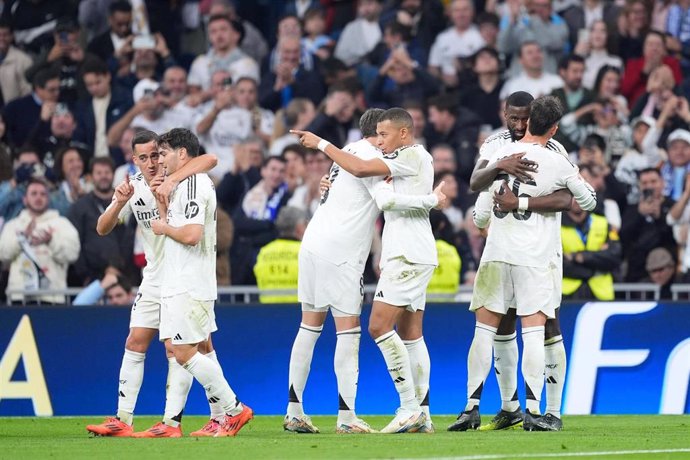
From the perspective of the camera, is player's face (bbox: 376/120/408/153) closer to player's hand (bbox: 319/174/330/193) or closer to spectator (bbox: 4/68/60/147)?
player's hand (bbox: 319/174/330/193)

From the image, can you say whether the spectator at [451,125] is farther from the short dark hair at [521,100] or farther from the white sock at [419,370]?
the white sock at [419,370]

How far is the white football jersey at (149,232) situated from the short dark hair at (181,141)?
599 mm

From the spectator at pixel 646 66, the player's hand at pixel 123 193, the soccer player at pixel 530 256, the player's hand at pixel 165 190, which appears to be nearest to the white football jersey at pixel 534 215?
the soccer player at pixel 530 256

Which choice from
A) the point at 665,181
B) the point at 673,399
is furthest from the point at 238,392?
the point at 665,181

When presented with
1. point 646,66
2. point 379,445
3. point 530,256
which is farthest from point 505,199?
point 646,66

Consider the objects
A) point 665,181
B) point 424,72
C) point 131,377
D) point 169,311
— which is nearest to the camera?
point 169,311

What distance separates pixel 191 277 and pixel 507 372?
2.62 meters

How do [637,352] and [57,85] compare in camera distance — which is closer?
[637,352]

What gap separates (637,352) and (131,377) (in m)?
5.26

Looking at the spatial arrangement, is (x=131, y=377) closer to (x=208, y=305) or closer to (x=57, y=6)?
(x=208, y=305)

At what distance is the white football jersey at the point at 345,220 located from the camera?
11062 millimetres

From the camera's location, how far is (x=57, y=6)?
67.6ft

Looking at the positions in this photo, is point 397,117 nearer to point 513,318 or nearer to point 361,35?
point 513,318

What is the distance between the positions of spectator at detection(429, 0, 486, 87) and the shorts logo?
945 centimetres
